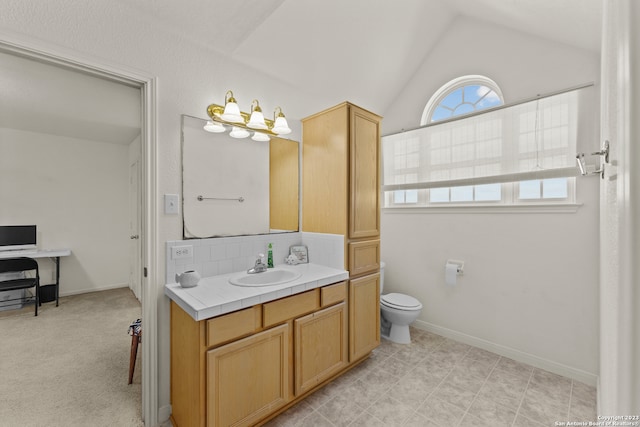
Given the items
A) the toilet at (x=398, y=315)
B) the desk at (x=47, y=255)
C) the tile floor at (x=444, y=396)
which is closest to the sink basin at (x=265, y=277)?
the tile floor at (x=444, y=396)

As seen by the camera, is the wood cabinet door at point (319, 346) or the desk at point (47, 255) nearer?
the wood cabinet door at point (319, 346)

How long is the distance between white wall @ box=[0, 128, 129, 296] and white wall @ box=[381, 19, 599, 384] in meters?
4.68

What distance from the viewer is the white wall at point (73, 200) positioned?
3.85 m

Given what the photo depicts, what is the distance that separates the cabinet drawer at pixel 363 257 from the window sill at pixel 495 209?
30.9 inches

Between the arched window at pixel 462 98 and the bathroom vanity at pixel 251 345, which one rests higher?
the arched window at pixel 462 98

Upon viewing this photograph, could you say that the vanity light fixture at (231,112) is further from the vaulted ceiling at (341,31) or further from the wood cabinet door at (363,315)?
the wood cabinet door at (363,315)

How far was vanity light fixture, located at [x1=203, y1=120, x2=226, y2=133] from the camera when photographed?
1925 mm

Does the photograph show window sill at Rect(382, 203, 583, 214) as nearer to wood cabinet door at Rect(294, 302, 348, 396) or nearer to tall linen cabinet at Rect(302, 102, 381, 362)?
tall linen cabinet at Rect(302, 102, 381, 362)

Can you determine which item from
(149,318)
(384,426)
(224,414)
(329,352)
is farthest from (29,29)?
(384,426)

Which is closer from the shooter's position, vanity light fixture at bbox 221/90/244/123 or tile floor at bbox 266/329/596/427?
tile floor at bbox 266/329/596/427

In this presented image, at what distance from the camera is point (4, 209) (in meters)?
3.77

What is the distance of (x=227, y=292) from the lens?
157 centimetres

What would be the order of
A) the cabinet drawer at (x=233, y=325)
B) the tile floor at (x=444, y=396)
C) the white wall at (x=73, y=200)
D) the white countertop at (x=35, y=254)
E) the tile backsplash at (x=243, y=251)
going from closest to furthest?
the cabinet drawer at (x=233, y=325) < the tile floor at (x=444, y=396) < the tile backsplash at (x=243, y=251) < the white countertop at (x=35, y=254) < the white wall at (x=73, y=200)

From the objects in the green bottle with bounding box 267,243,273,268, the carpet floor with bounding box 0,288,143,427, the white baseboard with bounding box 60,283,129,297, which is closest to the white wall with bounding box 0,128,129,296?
the white baseboard with bounding box 60,283,129,297
